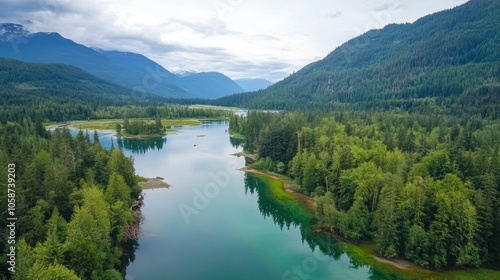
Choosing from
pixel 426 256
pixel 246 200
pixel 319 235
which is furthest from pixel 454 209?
pixel 246 200

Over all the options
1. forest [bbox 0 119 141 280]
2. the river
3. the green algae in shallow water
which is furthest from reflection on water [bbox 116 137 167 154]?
forest [bbox 0 119 141 280]

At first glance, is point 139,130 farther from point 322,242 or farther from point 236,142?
point 322,242

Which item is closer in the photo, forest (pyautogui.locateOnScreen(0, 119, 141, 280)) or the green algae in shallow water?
forest (pyautogui.locateOnScreen(0, 119, 141, 280))

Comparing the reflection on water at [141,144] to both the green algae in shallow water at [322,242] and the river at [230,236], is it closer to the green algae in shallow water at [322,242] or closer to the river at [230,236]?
the river at [230,236]

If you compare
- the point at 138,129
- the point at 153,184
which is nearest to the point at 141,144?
the point at 138,129

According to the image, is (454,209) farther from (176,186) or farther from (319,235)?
(176,186)

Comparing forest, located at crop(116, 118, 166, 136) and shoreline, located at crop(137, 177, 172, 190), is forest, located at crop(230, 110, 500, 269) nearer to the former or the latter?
shoreline, located at crop(137, 177, 172, 190)

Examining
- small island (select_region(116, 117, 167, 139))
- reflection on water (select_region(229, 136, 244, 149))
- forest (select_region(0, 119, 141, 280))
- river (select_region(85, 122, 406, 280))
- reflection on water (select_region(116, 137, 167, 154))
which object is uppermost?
forest (select_region(0, 119, 141, 280))
